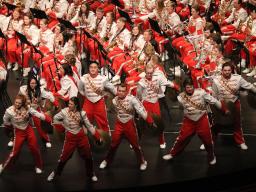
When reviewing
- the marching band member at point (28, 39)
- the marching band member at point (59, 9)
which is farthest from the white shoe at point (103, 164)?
the marching band member at point (59, 9)

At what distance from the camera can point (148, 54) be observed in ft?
35.0

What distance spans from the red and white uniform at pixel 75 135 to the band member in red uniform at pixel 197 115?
3.50 feet

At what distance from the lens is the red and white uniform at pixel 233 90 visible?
30.8ft

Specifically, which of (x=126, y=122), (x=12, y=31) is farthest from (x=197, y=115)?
(x=12, y=31)

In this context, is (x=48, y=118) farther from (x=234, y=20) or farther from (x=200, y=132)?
(x=234, y=20)

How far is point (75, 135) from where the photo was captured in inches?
337

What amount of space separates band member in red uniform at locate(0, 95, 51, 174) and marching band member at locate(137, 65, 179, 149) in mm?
1341

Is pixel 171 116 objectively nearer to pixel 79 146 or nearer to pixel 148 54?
pixel 148 54

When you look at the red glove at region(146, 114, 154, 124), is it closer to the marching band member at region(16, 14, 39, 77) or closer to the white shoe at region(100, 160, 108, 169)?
the white shoe at region(100, 160, 108, 169)

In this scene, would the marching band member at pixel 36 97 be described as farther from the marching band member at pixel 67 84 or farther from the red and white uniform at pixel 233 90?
the red and white uniform at pixel 233 90

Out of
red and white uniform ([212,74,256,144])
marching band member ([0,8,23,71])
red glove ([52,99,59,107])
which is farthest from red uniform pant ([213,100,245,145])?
marching band member ([0,8,23,71])

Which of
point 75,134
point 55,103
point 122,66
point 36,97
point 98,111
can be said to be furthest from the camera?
point 122,66

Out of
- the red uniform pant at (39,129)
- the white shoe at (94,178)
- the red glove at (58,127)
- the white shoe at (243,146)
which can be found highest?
the red glove at (58,127)

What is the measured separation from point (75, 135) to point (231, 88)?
199 cm
